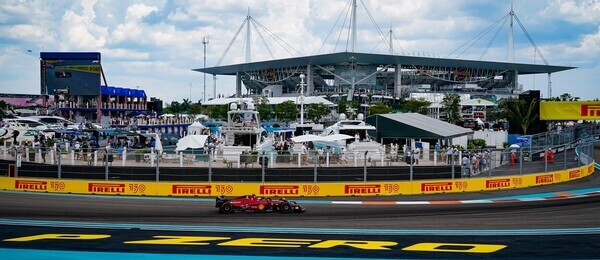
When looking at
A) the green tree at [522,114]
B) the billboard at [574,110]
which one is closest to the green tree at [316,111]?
the green tree at [522,114]

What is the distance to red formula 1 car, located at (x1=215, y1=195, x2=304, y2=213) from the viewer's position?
23969 millimetres

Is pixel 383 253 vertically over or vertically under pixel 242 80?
under

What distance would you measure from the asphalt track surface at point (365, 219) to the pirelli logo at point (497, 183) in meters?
3.31

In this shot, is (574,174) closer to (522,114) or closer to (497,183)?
(497,183)

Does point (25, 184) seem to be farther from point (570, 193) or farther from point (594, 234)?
point (570, 193)

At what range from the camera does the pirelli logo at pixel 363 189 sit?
30.0 meters

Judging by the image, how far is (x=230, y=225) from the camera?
21156mm

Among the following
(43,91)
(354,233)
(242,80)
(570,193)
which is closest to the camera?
(354,233)

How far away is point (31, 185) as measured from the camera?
29.6m

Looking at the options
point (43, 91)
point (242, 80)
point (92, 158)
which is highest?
point (242, 80)

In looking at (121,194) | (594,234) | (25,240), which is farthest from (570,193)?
(25,240)

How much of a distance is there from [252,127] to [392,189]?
1089 centimetres

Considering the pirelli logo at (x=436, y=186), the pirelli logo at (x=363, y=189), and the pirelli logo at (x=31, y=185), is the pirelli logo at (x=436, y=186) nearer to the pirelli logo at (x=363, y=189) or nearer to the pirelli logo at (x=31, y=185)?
the pirelli logo at (x=363, y=189)

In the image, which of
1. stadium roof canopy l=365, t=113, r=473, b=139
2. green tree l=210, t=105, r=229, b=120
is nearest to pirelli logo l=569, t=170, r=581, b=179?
stadium roof canopy l=365, t=113, r=473, b=139
